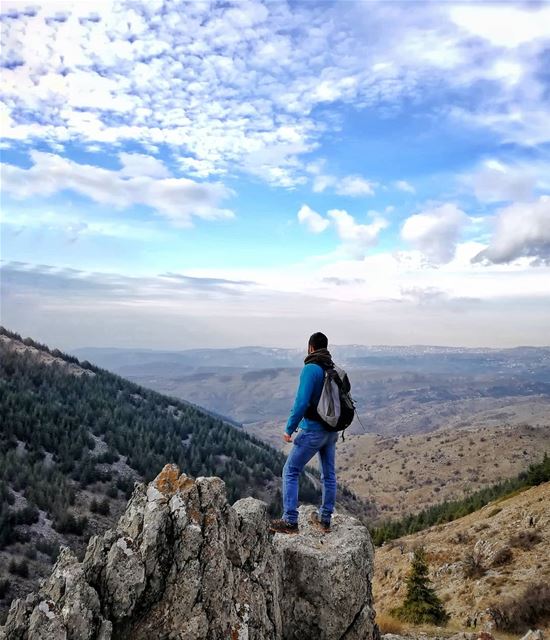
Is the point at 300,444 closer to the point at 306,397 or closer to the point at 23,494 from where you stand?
the point at 306,397

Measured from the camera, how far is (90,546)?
779 cm

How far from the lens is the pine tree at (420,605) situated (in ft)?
57.3

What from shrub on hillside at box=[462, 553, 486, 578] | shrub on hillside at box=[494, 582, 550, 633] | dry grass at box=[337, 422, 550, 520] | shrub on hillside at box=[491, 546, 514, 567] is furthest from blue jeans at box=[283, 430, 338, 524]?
dry grass at box=[337, 422, 550, 520]

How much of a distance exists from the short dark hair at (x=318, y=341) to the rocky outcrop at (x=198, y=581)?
3533mm

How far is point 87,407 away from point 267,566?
74476mm

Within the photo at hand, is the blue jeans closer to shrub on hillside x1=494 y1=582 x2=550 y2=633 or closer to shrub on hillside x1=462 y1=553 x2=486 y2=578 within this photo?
shrub on hillside x1=494 y1=582 x2=550 y2=633

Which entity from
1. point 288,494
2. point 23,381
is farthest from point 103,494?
point 288,494

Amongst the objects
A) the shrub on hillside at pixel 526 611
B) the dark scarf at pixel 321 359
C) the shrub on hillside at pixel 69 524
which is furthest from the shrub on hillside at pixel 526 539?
the shrub on hillside at pixel 69 524

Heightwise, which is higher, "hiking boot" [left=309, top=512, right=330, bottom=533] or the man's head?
the man's head

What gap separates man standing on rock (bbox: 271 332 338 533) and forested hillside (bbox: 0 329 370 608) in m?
16.3

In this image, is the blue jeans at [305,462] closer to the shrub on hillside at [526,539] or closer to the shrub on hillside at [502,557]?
the shrub on hillside at [502,557]

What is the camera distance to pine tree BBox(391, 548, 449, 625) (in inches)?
687

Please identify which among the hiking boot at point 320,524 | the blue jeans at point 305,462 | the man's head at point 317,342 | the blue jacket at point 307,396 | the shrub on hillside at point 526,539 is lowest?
the shrub on hillside at point 526,539

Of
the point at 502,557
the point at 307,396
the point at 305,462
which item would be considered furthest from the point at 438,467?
the point at 307,396
